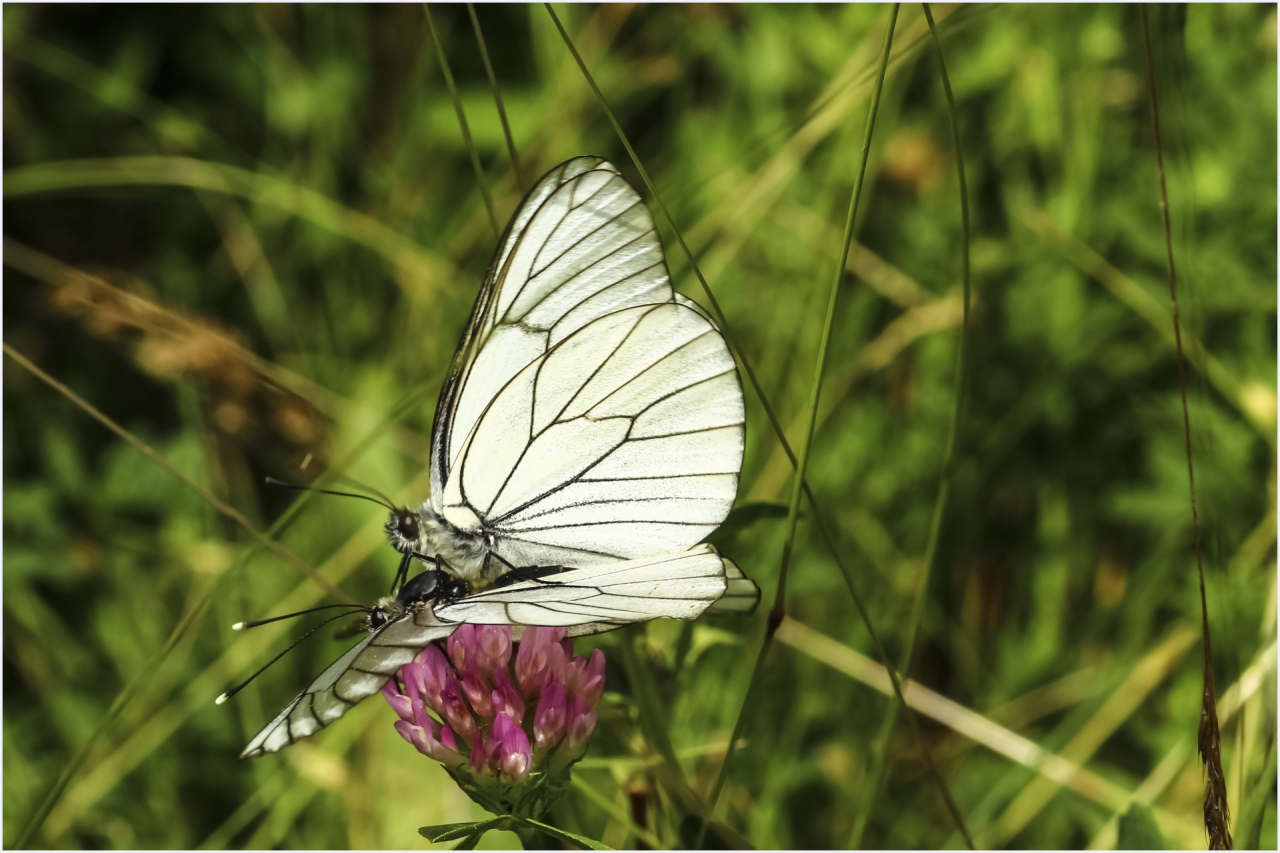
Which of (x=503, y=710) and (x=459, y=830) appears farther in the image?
(x=503, y=710)

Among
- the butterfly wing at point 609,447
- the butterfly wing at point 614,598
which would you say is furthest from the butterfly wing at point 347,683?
the butterfly wing at point 609,447

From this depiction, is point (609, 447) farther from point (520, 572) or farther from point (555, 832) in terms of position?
point (555, 832)

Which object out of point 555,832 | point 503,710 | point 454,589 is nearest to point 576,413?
point 454,589

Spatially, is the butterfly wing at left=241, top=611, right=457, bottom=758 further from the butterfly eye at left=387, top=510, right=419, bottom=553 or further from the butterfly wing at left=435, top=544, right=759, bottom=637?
the butterfly eye at left=387, top=510, right=419, bottom=553

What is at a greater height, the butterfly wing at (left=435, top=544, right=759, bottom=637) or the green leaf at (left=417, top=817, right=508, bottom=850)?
the butterfly wing at (left=435, top=544, right=759, bottom=637)

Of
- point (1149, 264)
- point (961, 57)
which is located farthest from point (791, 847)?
point (961, 57)

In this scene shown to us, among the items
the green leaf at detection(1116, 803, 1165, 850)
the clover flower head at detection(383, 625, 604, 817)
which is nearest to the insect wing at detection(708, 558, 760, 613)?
the clover flower head at detection(383, 625, 604, 817)
